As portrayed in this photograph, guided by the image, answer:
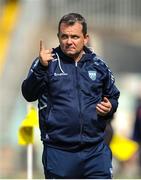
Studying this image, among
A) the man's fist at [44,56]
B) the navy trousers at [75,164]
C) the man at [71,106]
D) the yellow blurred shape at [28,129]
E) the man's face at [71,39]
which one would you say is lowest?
the yellow blurred shape at [28,129]

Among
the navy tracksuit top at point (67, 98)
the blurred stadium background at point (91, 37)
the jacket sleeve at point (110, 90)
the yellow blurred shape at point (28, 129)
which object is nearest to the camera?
the navy tracksuit top at point (67, 98)

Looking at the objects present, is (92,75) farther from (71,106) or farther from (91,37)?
(91,37)

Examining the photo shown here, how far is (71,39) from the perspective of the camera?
6.77 m

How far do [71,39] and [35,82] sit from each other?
17.1 inches

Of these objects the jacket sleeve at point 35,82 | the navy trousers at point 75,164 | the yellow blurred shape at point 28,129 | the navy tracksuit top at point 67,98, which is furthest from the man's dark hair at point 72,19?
the yellow blurred shape at point 28,129

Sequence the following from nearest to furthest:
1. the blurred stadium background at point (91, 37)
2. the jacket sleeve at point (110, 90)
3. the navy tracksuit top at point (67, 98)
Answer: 1. the navy tracksuit top at point (67, 98)
2. the jacket sleeve at point (110, 90)
3. the blurred stadium background at point (91, 37)

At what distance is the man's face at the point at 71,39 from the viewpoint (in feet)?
22.2

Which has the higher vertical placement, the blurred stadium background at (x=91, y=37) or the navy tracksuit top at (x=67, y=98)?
the navy tracksuit top at (x=67, y=98)

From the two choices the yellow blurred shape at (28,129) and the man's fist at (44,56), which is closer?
the man's fist at (44,56)

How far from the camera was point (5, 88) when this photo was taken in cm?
1800

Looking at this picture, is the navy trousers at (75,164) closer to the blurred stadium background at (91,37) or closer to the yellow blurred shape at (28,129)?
the yellow blurred shape at (28,129)

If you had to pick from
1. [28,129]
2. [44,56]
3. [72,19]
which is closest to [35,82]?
[44,56]

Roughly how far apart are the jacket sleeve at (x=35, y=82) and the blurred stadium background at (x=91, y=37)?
10.9 m

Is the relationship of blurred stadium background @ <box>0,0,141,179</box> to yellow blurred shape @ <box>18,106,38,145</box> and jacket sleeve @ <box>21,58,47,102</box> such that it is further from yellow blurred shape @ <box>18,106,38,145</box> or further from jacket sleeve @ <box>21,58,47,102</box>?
jacket sleeve @ <box>21,58,47,102</box>
